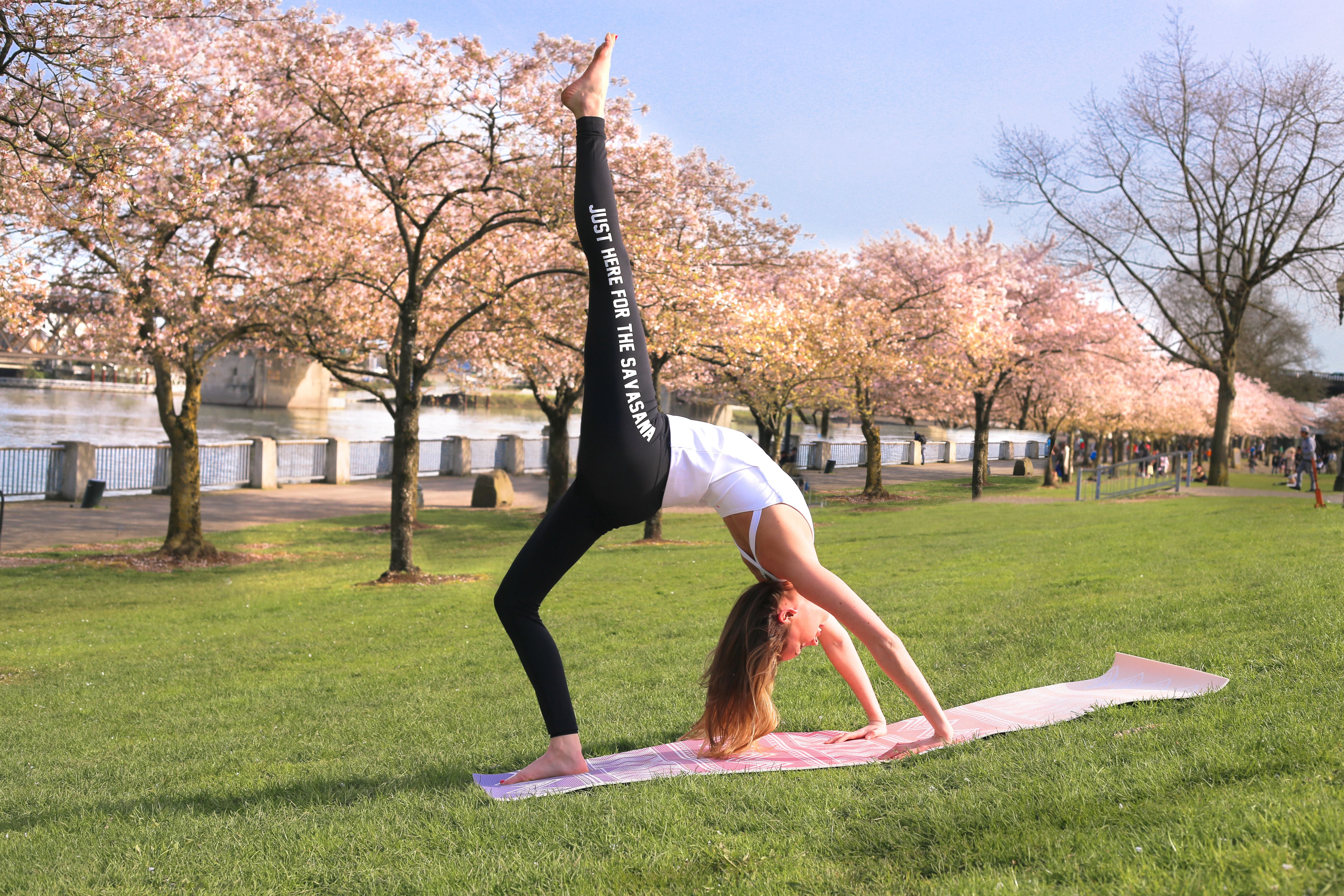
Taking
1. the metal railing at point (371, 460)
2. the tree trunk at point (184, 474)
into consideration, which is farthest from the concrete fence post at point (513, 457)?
the tree trunk at point (184, 474)

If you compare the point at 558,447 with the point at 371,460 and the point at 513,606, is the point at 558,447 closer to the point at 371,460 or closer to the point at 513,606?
the point at 371,460

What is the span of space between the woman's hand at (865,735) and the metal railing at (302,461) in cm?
2776

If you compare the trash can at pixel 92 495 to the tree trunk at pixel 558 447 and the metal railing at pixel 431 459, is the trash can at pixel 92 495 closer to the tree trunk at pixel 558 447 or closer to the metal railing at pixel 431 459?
the tree trunk at pixel 558 447

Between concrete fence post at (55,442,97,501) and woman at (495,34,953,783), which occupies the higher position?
woman at (495,34,953,783)

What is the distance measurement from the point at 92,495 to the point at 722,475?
2374 centimetres

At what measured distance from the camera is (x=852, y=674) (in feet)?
14.9

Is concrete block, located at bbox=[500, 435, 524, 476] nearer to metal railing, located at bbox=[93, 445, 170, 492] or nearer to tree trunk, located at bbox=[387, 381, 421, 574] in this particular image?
metal railing, located at bbox=[93, 445, 170, 492]

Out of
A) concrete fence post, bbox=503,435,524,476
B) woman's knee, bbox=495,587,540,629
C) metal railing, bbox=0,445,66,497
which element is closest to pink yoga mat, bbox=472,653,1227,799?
woman's knee, bbox=495,587,540,629

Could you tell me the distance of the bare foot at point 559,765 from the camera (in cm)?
409

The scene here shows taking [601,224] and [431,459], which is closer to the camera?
[601,224]

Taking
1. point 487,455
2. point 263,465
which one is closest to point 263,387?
A: point 487,455

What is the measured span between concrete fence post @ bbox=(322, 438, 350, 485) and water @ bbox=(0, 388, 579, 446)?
3.40 m

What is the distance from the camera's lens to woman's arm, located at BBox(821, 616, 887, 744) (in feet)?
14.8

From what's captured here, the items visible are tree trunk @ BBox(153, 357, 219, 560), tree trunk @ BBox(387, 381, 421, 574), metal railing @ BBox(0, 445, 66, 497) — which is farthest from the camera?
metal railing @ BBox(0, 445, 66, 497)
